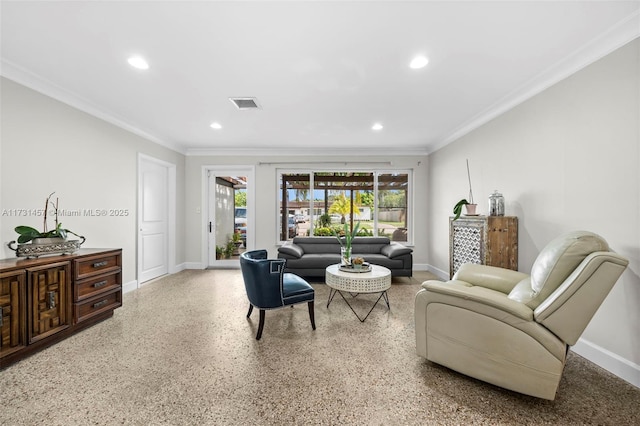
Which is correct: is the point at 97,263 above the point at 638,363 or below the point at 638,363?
above

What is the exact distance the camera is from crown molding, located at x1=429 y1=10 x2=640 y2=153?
1.89 m

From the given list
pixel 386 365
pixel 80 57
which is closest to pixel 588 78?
pixel 386 365

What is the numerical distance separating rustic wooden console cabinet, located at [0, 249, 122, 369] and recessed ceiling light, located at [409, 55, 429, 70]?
3613 mm

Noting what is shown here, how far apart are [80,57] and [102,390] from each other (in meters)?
2.62

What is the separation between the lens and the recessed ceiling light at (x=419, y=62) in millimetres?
2273

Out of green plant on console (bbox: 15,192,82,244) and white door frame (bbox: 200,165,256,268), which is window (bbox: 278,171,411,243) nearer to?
white door frame (bbox: 200,165,256,268)

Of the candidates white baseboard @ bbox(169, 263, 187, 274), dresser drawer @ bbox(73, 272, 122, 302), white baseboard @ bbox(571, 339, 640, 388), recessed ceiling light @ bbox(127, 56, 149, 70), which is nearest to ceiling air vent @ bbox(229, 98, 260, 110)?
recessed ceiling light @ bbox(127, 56, 149, 70)

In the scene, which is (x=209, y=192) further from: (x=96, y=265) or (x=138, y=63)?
(x=138, y=63)

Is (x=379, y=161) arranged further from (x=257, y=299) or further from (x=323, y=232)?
(x=257, y=299)

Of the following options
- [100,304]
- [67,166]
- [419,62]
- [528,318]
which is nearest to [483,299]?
[528,318]

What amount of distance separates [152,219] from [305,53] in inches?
155

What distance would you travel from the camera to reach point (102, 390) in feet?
5.88

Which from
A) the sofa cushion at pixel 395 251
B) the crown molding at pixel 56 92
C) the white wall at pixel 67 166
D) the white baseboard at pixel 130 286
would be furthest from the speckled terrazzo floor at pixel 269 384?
the crown molding at pixel 56 92

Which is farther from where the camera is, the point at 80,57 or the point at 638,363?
the point at 80,57
